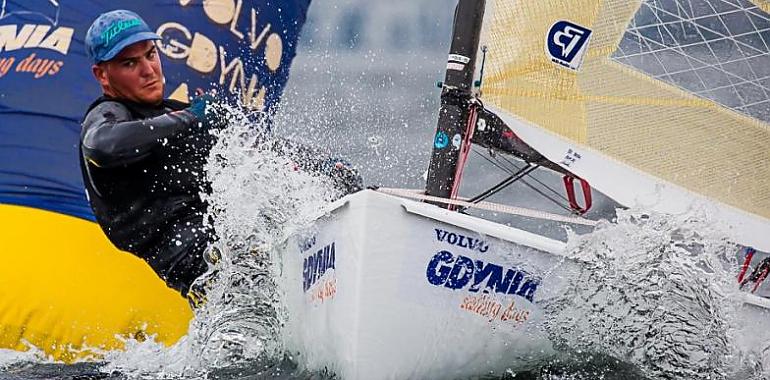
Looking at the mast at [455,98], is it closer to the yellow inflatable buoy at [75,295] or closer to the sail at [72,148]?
the sail at [72,148]

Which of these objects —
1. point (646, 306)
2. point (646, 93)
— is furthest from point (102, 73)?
point (646, 93)

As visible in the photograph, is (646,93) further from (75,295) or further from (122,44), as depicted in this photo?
(75,295)

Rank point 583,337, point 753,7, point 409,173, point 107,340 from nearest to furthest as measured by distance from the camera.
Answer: point 583,337
point 107,340
point 753,7
point 409,173

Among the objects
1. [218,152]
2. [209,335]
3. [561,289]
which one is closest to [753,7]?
[561,289]

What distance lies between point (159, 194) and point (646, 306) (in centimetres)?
154

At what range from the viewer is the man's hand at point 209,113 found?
3.07 meters

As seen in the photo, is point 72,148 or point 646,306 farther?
point 72,148

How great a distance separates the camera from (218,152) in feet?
10.2

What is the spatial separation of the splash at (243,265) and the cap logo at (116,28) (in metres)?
0.47

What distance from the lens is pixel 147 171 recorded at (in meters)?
3.11

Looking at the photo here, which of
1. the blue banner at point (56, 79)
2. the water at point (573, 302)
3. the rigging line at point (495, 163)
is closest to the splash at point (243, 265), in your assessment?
the water at point (573, 302)

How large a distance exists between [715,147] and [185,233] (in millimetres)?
2575

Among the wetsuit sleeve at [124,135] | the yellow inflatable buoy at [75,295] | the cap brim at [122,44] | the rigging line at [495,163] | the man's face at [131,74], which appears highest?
the cap brim at [122,44]

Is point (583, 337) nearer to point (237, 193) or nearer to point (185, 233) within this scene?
point (237, 193)
